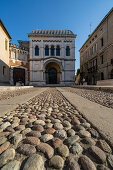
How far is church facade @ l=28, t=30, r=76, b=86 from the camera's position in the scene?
17734mm

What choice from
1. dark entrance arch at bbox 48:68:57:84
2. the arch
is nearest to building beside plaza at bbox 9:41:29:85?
the arch

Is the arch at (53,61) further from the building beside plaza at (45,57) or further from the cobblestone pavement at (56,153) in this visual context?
the cobblestone pavement at (56,153)

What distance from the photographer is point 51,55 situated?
61.2 feet

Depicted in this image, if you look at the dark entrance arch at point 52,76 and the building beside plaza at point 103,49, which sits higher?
the building beside plaza at point 103,49

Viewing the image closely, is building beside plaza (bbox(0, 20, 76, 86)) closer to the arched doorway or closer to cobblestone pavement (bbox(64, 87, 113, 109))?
the arched doorway

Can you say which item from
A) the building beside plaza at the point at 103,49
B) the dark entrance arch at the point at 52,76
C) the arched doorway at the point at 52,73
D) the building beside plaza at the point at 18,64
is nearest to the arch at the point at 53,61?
the arched doorway at the point at 52,73

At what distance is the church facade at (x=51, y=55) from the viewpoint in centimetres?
1773

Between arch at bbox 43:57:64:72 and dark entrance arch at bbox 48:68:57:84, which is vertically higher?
arch at bbox 43:57:64:72

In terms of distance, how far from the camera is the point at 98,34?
1730 cm

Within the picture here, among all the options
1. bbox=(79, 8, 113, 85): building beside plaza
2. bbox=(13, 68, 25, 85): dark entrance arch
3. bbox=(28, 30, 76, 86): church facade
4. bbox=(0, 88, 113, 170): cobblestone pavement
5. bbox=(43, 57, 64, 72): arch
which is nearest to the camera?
bbox=(0, 88, 113, 170): cobblestone pavement

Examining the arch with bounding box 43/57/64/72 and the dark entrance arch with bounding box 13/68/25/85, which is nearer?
the dark entrance arch with bounding box 13/68/25/85

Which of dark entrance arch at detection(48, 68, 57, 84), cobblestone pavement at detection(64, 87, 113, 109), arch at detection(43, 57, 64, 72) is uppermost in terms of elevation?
arch at detection(43, 57, 64, 72)

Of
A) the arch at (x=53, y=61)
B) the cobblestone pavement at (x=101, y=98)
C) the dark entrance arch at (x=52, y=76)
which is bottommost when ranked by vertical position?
the cobblestone pavement at (x=101, y=98)

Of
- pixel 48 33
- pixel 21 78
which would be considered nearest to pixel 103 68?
pixel 48 33
